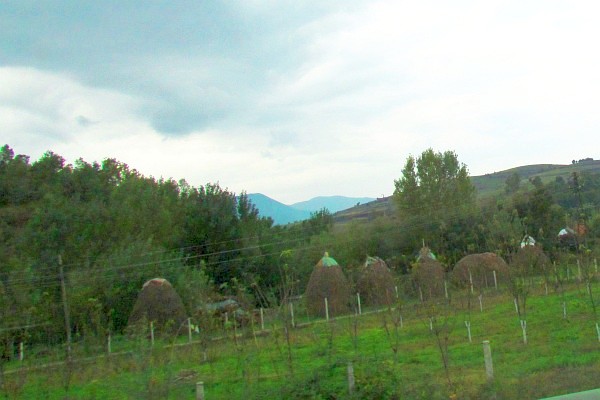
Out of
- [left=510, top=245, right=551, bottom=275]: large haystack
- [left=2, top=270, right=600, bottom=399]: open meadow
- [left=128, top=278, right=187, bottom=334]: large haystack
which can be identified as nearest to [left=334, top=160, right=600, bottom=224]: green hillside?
[left=128, top=278, right=187, bottom=334]: large haystack

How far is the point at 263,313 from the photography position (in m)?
12.1

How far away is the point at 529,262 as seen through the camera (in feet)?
→ 73.5

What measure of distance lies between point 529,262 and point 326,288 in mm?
13214

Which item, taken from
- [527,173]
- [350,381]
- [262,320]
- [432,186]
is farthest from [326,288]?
[527,173]

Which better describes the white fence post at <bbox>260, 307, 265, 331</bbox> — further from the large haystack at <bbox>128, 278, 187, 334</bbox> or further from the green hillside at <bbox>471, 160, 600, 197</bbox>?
the green hillside at <bbox>471, 160, 600, 197</bbox>

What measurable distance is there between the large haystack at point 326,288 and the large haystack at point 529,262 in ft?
32.3

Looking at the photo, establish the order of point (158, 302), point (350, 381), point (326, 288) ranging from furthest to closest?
point (326, 288) → point (158, 302) → point (350, 381)


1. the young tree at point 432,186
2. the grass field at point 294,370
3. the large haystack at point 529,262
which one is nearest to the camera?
the grass field at point 294,370

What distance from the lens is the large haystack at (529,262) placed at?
69.3 ft

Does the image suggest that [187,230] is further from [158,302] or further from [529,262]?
[529,262]

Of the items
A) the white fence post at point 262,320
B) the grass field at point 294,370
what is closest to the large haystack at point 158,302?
the grass field at point 294,370

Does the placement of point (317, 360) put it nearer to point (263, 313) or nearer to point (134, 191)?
point (263, 313)

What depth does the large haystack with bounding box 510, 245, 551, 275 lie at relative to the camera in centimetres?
2113

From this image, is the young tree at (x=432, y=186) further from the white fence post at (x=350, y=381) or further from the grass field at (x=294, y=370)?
the white fence post at (x=350, y=381)
